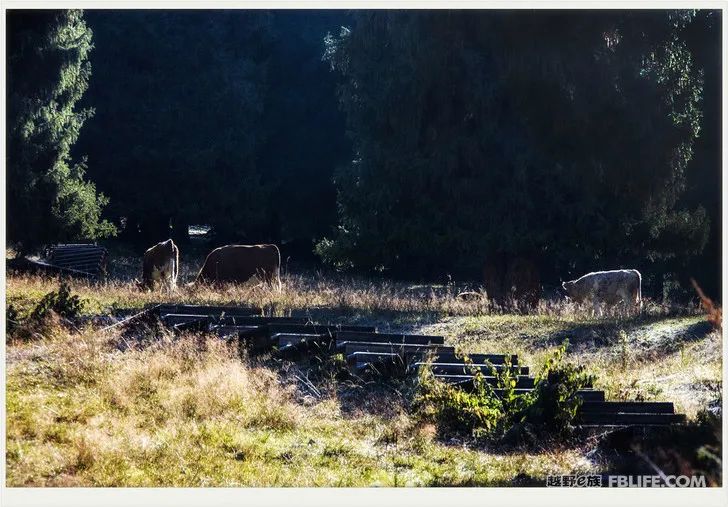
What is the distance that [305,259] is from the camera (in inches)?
1455

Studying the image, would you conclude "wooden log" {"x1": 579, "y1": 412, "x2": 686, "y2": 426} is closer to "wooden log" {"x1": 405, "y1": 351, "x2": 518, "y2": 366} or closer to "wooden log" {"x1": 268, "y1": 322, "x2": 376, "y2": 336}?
"wooden log" {"x1": 405, "y1": 351, "x2": 518, "y2": 366}

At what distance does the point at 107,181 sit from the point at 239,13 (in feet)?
24.6

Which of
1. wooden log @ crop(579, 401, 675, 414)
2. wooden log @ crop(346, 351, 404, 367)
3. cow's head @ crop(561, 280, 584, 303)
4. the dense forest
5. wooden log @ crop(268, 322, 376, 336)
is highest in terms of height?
the dense forest

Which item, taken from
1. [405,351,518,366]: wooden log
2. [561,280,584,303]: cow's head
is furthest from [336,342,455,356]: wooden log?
[561,280,584,303]: cow's head

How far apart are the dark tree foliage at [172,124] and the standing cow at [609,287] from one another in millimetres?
14240

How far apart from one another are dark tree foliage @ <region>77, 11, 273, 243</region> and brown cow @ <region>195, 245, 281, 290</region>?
11.2 metres

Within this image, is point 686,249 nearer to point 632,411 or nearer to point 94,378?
point 632,411

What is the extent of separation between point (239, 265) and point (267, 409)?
12.4 m

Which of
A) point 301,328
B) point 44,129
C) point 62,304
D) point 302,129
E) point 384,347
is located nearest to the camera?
point 384,347

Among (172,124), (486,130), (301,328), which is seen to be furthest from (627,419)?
(172,124)

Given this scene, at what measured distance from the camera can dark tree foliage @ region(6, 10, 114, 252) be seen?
1764 centimetres

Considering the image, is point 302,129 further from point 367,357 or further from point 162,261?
point 367,357

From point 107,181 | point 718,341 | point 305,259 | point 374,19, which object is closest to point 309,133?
point 305,259

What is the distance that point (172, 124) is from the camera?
3334 centimetres
